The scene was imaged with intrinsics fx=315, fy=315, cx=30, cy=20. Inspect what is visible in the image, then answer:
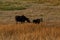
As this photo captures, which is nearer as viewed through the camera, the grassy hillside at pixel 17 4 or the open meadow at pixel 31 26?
the open meadow at pixel 31 26

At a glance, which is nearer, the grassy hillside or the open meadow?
the open meadow

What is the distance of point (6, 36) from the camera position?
1129cm

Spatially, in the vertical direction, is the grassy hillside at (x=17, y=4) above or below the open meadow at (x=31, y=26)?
below

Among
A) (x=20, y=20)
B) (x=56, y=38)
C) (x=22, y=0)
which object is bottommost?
(x=22, y=0)

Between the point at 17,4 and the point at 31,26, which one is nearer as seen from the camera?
the point at 31,26

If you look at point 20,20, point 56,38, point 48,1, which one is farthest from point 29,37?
point 48,1

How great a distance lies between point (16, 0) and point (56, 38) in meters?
43.5

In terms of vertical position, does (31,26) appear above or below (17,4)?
above

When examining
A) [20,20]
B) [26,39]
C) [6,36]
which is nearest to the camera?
[26,39]

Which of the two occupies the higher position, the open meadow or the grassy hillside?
the open meadow

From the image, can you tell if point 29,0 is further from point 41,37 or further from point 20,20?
point 41,37

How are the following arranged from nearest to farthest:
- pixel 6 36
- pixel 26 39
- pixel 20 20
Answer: pixel 26 39 → pixel 6 36 → pixel 20 20

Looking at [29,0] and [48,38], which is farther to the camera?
[29,0]

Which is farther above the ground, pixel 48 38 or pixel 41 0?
pixel 48 38
